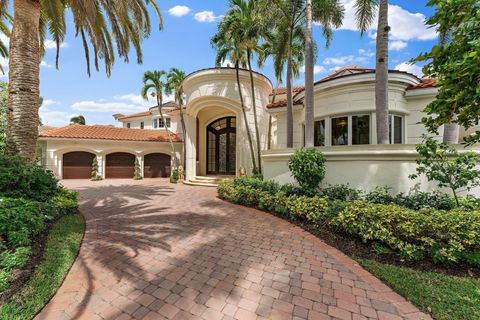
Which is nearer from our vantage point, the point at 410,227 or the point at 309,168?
the point at 410,227

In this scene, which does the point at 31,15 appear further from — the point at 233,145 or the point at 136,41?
the point at 233,145

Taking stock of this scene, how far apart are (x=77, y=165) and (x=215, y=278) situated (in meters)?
19.8

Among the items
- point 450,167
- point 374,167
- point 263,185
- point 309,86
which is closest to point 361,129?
point 309,86

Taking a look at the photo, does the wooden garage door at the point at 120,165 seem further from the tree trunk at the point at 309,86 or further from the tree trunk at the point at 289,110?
the tree trunk at the point at 309,86

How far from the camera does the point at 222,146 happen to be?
1745 centimetres

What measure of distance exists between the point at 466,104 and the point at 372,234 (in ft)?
9.37

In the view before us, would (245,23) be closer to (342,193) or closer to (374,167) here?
(374,167)

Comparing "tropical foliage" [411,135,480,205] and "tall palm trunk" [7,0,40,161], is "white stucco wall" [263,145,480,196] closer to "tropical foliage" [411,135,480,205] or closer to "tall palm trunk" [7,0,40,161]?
"tropical foliage" [411,135,480,205]

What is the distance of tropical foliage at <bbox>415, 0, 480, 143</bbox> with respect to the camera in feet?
9.93

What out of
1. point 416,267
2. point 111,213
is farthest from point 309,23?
point 111,213

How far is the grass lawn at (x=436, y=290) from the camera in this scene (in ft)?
9.01

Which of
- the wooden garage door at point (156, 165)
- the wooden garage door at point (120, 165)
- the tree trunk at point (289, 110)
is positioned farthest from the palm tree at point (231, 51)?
the wooden garage door at point (120, 165)

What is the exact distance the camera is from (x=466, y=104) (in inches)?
137

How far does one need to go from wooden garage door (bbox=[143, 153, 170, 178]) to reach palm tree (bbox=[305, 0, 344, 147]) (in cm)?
1618
